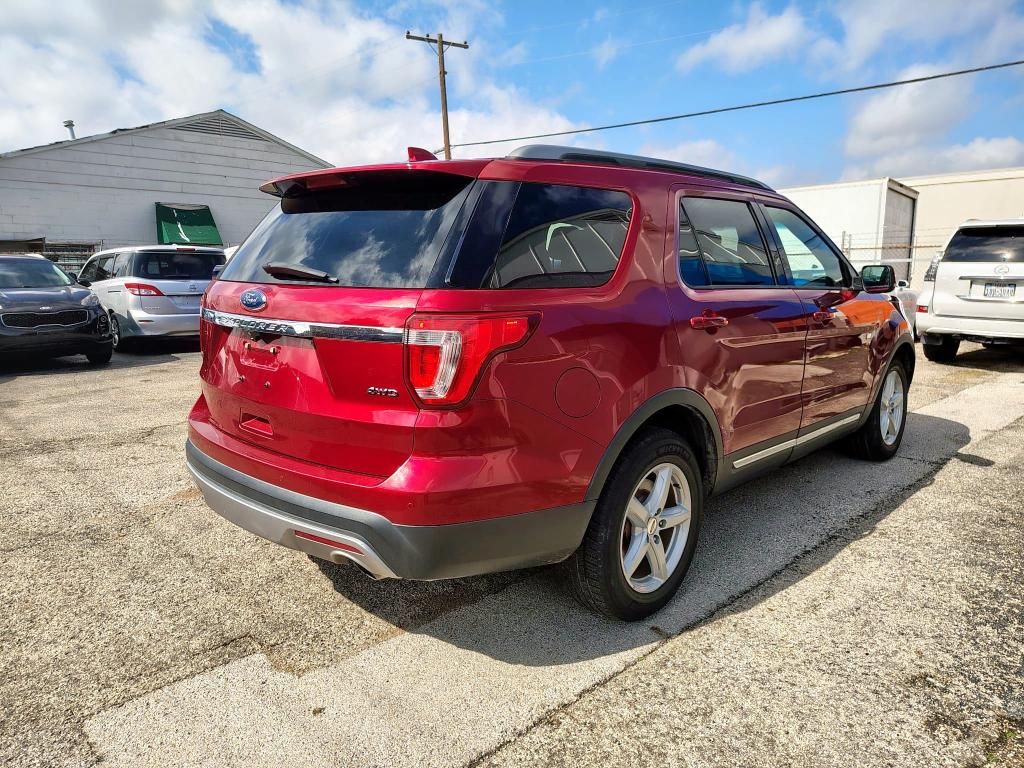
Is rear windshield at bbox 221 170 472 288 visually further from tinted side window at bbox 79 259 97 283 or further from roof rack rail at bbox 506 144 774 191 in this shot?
tinted side window at bbox 79 259 97 283

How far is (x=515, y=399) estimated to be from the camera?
2.14 m

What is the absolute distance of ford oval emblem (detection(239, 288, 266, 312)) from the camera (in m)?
2.46

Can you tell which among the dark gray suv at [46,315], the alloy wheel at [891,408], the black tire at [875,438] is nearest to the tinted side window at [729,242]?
the black tire at [875,438]

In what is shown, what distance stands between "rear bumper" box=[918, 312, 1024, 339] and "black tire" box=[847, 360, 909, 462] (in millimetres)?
4536

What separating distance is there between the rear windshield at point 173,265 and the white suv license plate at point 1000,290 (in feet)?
34.7

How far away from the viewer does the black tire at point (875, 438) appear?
4633 millimetres

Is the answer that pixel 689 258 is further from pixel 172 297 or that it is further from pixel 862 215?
pixel 862 215

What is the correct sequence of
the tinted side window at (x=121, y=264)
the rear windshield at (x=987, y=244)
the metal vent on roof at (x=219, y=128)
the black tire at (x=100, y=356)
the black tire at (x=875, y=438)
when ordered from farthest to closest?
the metal vent on roof at (x=219, y=128) < the tinted side window at (x=121, y=264) < the black tire at (x=100, y=356) < the rear windshield at (x=987, y=244) < the black tire at (x=875, y=438)

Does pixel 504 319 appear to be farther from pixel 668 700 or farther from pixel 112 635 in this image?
pixel 112 635

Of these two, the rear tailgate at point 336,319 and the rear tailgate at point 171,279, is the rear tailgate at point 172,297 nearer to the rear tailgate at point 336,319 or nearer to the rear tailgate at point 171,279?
the rear tailgate at point 171,279

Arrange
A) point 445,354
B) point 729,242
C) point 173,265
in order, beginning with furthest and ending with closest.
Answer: point 173,265
point 729,242
point 445,354

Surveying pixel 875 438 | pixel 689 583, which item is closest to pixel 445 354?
pixel 689 583

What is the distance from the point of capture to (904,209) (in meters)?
22.3

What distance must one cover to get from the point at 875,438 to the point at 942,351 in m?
6.12
